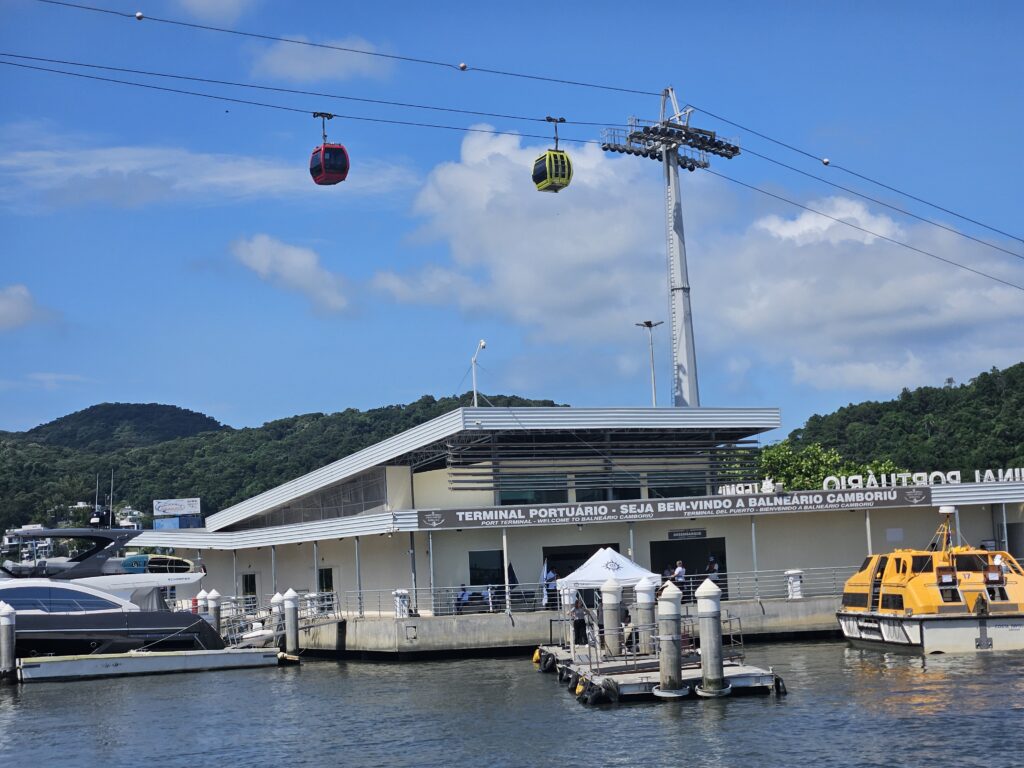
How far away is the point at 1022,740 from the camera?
21.2 meters

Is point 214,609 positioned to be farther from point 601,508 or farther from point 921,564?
point 921,564

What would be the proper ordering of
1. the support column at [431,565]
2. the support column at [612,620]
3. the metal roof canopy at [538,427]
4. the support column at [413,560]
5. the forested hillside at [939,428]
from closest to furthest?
the support column at [612,620] → the support column at [431,565] → the support column at [413,560] → the metal roof canopy at [538,427] → the forested hillside at [939,428]

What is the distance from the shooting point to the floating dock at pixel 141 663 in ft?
113

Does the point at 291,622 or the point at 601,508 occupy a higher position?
the point at 601,508

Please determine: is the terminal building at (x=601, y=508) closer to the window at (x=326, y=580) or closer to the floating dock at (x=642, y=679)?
the window at (x=326, y=580)

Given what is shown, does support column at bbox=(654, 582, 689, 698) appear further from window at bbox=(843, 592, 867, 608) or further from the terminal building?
the terminal building

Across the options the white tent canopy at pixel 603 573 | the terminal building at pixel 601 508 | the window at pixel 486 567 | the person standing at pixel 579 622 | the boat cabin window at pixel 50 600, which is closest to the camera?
the person standing at pixel 579 622

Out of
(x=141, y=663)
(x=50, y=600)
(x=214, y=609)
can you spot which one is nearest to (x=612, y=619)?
(x=141, y=663)

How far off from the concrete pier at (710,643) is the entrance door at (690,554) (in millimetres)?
16354

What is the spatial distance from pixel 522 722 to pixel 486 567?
53.1ft


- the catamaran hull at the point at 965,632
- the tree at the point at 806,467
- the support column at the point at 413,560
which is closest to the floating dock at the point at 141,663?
the support column at the point at 413,560

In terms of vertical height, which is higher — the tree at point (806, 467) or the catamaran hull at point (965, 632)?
the tree at point (806, 467)

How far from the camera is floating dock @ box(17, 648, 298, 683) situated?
34.4 m

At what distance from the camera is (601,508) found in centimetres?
3947
